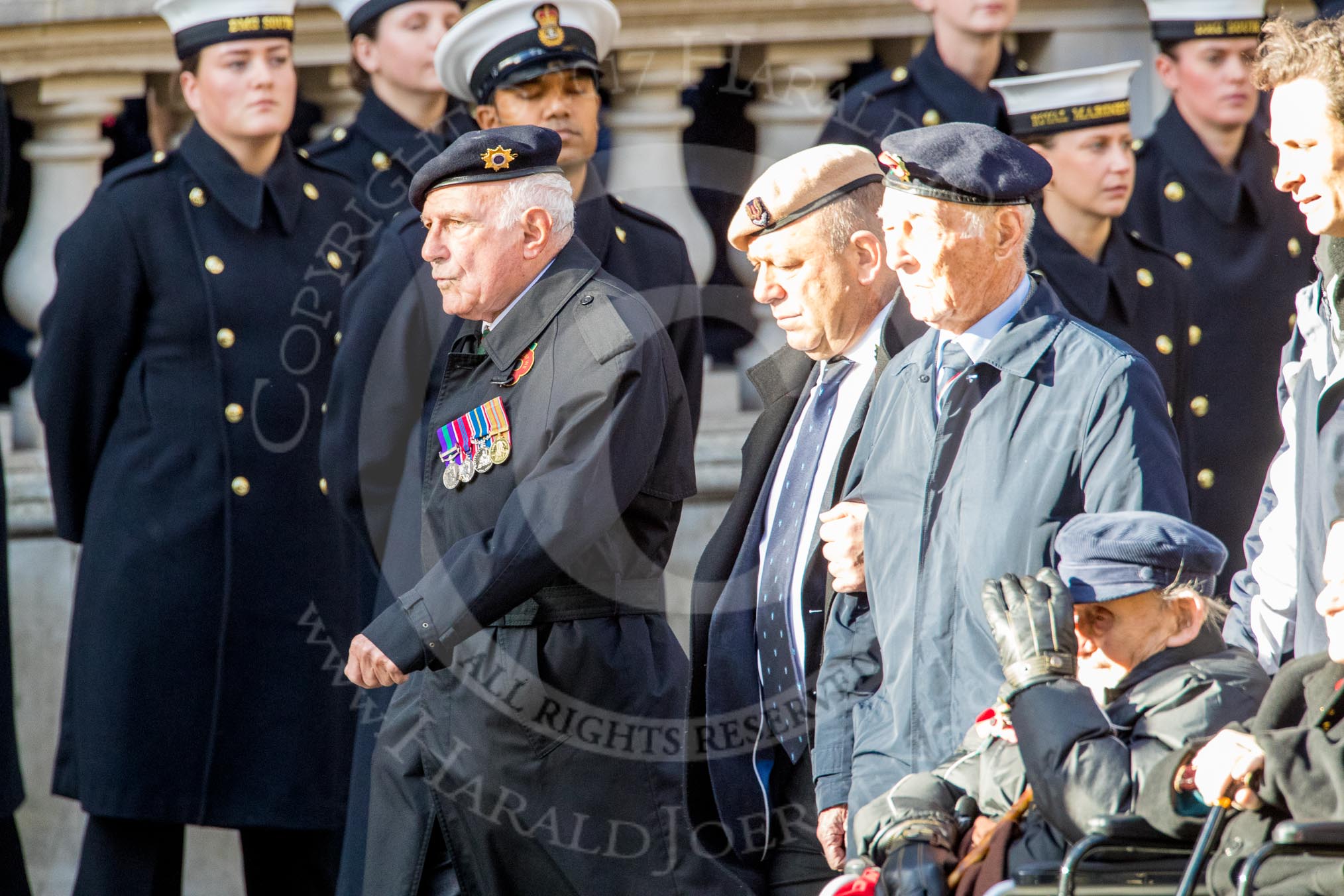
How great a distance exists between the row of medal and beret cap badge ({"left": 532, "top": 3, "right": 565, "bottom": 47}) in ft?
4.37

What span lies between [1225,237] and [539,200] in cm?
235

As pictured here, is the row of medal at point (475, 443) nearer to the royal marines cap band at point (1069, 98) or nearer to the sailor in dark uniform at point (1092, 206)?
the sailor in dark uniform at point (1092, 206)

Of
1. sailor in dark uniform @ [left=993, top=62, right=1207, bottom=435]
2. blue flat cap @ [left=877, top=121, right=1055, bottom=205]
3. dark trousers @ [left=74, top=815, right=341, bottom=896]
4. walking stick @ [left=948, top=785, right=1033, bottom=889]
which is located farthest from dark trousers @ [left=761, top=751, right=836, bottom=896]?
dark trousers @ [left=74, top=815, right=341, bottom=896]

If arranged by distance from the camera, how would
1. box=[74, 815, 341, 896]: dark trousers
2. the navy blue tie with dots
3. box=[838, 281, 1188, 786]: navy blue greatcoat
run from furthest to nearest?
box=[74, 815, 341, 896]: dark trousers
the navy blue tie with dots
box=[838, 281, 1188, 786]: navy blue greatcoat

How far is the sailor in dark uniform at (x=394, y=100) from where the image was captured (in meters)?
5.98

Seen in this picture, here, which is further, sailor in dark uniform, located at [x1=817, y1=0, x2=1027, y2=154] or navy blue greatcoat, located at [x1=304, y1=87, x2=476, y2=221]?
navy blue greatcoat, located at [x1=304, y1=87, x2=476, y2=221]

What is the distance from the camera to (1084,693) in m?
3.14

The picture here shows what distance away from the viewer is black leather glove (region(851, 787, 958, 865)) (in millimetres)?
3381

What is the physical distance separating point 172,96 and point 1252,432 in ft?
10.4

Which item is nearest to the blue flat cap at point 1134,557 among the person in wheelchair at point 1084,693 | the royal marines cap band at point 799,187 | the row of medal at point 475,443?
the person in wheelchair at point 1084,693

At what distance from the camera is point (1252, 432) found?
591 cm

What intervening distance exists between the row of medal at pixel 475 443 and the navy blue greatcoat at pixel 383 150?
1.59 m

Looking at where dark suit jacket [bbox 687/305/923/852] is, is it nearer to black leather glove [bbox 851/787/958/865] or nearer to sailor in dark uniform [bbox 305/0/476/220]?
black leather glove [bbox 851/787/958/865]

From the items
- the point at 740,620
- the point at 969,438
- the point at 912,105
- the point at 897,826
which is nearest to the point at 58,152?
the point at 912,105
